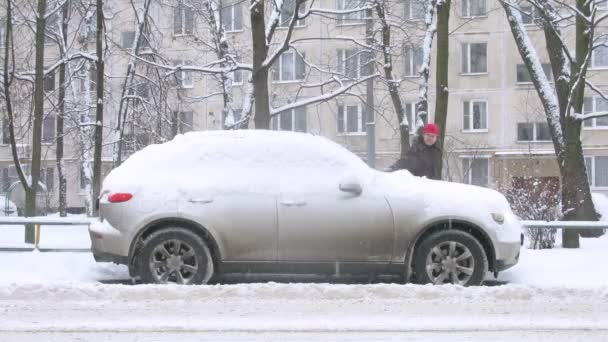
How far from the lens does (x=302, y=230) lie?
7883mm

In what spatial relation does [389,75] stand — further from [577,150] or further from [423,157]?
[423,157]

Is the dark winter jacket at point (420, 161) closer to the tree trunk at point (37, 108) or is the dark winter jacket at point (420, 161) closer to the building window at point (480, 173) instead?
the tree trunk at point (37, 108)

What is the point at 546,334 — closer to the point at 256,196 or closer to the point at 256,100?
the point at 256,196

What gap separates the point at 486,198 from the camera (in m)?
8.05

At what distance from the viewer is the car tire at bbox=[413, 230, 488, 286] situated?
782 centimetres

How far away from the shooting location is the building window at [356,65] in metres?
22.3

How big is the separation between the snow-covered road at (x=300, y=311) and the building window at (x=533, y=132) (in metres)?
33.0

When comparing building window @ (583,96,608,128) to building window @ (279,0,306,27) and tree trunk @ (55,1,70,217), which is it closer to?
building window @ (279,0,306,27)

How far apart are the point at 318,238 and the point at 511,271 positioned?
2500 millimetres

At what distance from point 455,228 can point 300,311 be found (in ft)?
6.84

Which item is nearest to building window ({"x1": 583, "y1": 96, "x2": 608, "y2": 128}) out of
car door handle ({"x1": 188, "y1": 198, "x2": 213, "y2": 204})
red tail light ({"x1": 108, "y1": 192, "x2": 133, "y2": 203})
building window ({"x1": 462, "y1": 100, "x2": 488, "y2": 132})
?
building window ({"x1": 462, "y1": 100, "x2": 488, "y2": 132})

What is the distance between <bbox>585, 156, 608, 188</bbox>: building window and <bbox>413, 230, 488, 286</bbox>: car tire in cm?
3391

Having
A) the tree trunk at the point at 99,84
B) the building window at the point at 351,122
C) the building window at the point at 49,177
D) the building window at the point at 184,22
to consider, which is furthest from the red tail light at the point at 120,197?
the building window at the point at 49,177

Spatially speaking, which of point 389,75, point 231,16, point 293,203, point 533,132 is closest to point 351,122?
point 533,132
